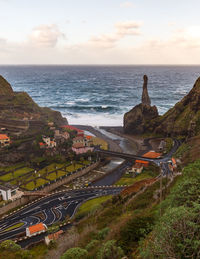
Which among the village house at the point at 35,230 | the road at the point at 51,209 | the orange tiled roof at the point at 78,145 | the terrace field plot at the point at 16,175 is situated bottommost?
the road at the point at 51,209

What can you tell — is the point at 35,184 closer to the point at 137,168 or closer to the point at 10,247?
the point at 137,168

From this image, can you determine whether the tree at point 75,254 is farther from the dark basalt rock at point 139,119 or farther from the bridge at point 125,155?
the dark basalt rock at point 139,119

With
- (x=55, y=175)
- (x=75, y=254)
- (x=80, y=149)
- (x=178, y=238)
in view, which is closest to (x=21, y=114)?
(x=80, y=149)

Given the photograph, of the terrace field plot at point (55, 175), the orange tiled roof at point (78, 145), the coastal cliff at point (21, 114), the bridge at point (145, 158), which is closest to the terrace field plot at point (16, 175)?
the terrace field plot at point (55, 175)

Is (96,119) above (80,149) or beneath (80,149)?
above

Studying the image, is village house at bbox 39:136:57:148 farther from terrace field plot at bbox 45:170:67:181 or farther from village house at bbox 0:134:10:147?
terrace field plot at bbox 45:170:67:181

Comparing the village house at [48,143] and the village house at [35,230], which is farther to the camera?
the village house at [48,143]

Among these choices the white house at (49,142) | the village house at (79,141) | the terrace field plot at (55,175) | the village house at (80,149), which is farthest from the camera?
the village house at (79,141)

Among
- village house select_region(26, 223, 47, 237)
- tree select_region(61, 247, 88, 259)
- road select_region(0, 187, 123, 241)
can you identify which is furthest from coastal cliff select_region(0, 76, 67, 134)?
tree select_region(61, 247, 88, 259)
